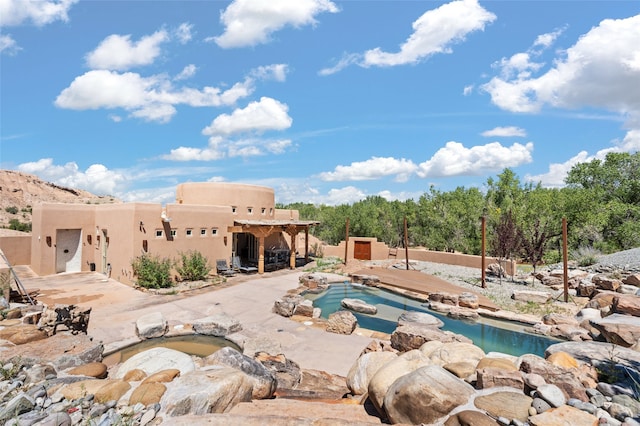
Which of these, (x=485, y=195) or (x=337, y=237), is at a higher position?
(x=485, y=195)

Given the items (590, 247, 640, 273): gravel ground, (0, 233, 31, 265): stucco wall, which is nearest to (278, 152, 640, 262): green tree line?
(590, 247, 640, 273): gravel ground

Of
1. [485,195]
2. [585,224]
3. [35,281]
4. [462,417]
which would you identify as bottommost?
[35,281]

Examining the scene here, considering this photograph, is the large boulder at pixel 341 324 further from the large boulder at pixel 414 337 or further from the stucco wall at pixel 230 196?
the stucco wall at pixel 230 196

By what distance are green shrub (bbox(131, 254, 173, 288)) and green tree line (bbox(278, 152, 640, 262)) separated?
1594 cm

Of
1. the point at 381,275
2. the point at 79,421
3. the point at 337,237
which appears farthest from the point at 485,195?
the point at 79,421

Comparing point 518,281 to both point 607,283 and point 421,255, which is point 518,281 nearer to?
point 607,283

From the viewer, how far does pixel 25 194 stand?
1978 inches

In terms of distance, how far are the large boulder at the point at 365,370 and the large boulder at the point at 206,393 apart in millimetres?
1895

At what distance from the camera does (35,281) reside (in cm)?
1543

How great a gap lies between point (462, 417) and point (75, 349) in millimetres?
7587

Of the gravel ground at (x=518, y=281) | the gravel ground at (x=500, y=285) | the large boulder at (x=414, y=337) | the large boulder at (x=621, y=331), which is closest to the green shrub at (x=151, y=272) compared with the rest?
the gravel ground at (x=518, y=281)

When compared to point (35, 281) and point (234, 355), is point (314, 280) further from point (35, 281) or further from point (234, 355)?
point (35, 281)

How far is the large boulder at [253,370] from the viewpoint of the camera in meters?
5.22

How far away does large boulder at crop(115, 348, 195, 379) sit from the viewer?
5.45 meters
